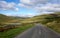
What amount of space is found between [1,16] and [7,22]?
101cm

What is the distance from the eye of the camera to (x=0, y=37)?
21.0 metres

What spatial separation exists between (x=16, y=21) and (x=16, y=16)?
57.5 inches

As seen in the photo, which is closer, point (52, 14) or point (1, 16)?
point (1, 16)

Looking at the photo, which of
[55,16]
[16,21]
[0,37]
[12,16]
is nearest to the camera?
[0,37]

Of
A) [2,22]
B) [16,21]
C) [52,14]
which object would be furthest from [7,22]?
[52,14]

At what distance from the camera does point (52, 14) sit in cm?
2466

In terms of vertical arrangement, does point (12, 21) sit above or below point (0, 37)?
above

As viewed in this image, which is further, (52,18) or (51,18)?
(51,18)

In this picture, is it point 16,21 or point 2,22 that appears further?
point 16,21

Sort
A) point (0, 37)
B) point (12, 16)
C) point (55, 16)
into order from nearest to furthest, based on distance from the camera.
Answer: point (0, 37)
point (12, 16)
point (55, 16)

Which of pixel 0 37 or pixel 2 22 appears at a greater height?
pixel 2 22

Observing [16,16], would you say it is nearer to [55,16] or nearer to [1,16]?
[1,16]

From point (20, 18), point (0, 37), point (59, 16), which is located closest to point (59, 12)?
point (59, 16)

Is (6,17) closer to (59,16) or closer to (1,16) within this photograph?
(1,16)
